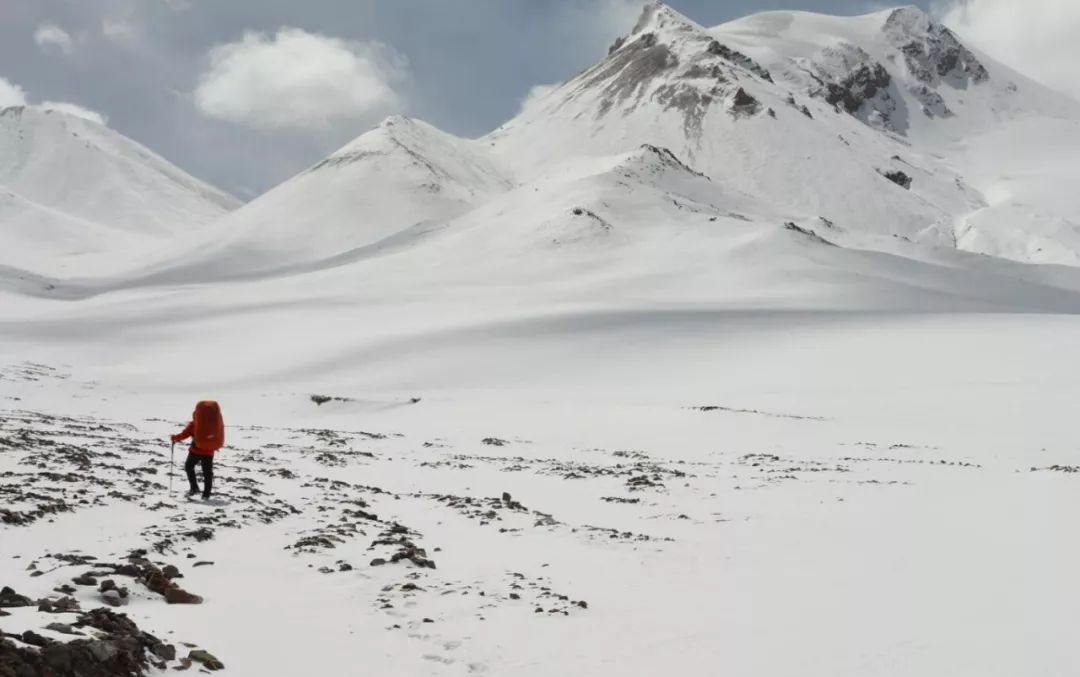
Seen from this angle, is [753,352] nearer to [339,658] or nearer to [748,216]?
[339,658]

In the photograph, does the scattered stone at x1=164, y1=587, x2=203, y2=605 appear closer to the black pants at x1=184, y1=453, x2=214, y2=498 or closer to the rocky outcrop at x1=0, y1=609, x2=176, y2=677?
the rocky outcrop at x1=0, y1=609, x2=176, y2=677

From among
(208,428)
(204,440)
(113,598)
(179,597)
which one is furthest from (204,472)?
(113,598)

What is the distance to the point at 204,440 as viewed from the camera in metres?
14.8

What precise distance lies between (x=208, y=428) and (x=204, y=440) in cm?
30

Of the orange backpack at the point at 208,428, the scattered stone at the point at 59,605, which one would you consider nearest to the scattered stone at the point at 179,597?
the scattered stone at the point at 59,605

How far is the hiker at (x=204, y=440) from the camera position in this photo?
1436 centimetres

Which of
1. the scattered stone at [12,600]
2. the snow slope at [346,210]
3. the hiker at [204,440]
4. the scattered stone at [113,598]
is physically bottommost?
the scattered stone at [113,598]

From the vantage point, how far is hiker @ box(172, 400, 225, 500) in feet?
47.1

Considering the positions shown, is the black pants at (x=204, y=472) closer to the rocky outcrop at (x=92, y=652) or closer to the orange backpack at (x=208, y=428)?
the orange backpack at (x=208, y=428)

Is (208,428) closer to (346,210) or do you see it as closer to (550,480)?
(550,480)

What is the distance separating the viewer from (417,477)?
2012 cm

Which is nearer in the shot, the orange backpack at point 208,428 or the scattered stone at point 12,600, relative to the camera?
the scattered stone at point 12,600

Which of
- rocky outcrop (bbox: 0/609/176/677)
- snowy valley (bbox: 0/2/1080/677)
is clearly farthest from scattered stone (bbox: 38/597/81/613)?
rocky outcrop (bbox: 0/609/176/677)

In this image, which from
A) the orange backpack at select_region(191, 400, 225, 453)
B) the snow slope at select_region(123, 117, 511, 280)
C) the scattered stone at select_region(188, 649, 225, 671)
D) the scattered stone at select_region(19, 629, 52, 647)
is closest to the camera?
the scattered stone at select_region(19, 629, 52, 647)
